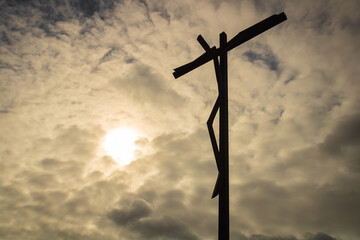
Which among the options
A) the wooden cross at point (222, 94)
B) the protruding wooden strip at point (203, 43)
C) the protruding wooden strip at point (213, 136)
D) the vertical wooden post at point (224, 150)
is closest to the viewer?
the vertical wooden post at point (224, 150)

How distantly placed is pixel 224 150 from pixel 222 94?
3.58ft

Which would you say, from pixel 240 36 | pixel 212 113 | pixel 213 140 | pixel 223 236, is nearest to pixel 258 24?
pixel 240 36

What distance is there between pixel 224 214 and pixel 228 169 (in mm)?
725

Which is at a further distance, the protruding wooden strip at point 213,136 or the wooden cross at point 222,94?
the protruding wooden strip at point 213,136

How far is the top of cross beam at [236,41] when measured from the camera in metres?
4.50

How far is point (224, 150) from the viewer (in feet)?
13.4

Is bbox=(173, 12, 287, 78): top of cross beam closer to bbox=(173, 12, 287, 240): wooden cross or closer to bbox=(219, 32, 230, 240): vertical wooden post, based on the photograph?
bbox=(173, 12, 287, 240): wooden cross

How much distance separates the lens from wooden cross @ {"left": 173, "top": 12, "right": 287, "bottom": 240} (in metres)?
3.75

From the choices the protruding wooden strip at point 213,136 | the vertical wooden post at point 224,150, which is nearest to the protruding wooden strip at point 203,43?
the vertical wooden post at point 224,150

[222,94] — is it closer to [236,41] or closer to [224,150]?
[224,150]

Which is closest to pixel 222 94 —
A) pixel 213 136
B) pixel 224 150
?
pixel 213 136

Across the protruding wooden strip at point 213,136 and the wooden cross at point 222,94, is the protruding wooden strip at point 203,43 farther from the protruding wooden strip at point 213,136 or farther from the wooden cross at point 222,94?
the protruding wooden strip at point 213,136

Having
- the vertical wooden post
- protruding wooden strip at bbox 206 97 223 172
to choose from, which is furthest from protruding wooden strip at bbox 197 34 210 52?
protruding wooden strip at bbox 206 97 223 172

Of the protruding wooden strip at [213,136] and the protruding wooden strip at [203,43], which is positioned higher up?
the protruding wooden strip at [203,43]
